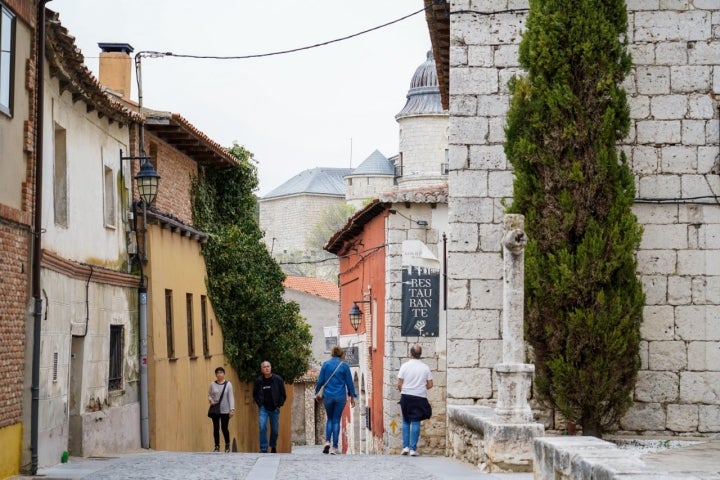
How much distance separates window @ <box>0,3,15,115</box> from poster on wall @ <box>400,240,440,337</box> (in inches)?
400

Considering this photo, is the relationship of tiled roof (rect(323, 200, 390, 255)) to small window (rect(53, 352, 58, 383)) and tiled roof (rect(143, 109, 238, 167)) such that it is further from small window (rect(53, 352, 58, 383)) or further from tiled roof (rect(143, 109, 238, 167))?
small window (rect(53, 352, 58, 383))

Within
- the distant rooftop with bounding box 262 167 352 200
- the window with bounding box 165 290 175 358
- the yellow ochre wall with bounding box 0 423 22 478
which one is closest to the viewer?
the yellow ochre wall with bounding box 0 423 22 478

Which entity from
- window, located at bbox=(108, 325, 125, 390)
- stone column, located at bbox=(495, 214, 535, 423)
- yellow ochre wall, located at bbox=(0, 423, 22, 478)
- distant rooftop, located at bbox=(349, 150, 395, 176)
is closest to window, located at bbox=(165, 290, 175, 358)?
window, located at bbox=(108, 325, 125, 390)

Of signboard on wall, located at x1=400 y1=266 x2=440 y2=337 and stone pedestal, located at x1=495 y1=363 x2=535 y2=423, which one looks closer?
stone pedestal, located at x1=495 y1=363 x2=535 y2=423

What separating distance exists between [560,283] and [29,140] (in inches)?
229

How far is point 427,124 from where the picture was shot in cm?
8544

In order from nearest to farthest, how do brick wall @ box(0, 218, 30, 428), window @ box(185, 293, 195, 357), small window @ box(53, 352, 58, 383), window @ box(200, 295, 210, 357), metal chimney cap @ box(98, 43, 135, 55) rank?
brick wall @ box(0, 218, 30, 428), small window @ box(53, 352, 58, 383), metal chimney cap @ box(98, 43, 135, 55), window @ box(185, 293, 195, 357), window @ box(200, 295, 210, 357)

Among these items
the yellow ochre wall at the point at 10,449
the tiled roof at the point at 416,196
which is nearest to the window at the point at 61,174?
the yellow ochre wall at the point at 10,449

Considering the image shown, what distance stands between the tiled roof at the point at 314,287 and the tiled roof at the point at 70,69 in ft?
125

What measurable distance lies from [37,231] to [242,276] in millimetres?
14242

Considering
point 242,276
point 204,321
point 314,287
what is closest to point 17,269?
point 204,321

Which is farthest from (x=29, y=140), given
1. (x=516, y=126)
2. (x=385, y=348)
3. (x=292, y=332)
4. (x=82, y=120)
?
(x=292, y=332)

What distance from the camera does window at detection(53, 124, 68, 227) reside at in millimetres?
15977

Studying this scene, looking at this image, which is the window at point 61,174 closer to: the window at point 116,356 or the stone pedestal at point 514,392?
the window at point 116,356
